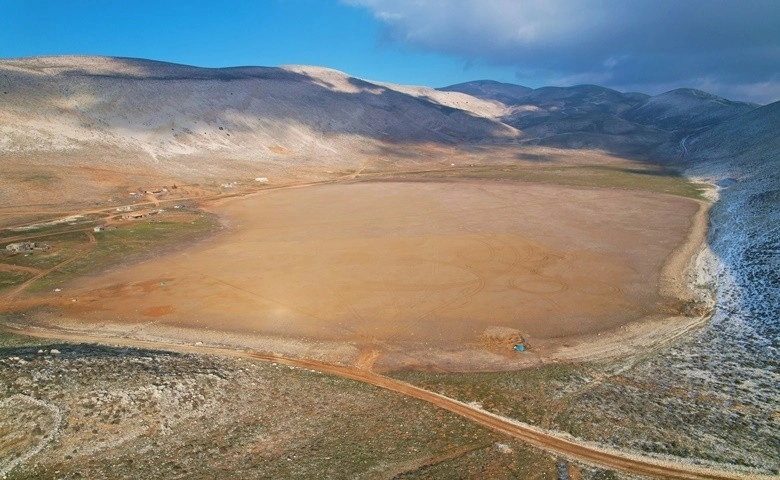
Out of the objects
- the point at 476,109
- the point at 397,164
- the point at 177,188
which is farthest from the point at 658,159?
the point at 476,109

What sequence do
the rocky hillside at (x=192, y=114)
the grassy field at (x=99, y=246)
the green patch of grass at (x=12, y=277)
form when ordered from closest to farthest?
1. the green patch of grass at (x=12, y=277)
2. the grassy field at (x=99, y=246)
3. the rocky hillside at (x=192, y=114)

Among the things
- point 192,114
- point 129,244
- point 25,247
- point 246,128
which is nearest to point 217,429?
point 129,244

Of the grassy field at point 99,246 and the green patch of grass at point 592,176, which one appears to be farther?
the green patch of grass at point 592,176

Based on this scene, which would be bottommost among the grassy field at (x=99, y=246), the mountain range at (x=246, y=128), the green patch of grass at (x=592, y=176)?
the grassy field at (x=99, y=246)

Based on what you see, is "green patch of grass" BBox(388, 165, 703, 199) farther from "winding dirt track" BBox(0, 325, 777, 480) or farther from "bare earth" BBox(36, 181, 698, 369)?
"winding dirt track" BBox(0, 325, 777, 480)

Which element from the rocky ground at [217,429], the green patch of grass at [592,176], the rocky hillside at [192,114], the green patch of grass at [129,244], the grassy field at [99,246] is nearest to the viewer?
the rocky ground at [217,429]

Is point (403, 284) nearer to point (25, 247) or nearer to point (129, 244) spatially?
point (129, 244)

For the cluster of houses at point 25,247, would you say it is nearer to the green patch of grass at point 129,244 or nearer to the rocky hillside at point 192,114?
the green patch of grass at point 129,244

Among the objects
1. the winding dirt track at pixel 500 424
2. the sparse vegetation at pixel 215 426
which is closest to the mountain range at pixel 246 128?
the winding dirt track at pixel 500 424
